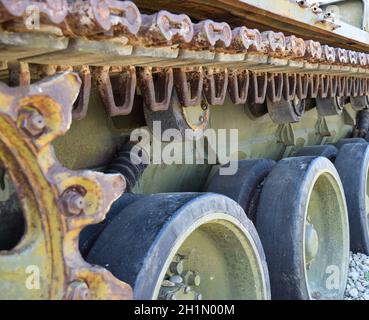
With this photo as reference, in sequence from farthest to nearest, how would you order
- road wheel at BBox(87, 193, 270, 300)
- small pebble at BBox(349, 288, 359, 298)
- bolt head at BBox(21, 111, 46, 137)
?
small pebble at BBox(349, 288, 359, 298), road wheel at BBox(87, 193, 270, 300), bolt head at BBox(21, 111, 46, 137)

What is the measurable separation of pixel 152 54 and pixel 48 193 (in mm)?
427

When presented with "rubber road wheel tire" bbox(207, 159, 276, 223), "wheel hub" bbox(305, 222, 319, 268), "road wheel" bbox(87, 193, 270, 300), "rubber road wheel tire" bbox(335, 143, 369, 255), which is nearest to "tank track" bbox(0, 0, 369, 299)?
"road wheel" bbox(87, 193, 270, 300)

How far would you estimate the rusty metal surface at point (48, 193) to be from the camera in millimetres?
925

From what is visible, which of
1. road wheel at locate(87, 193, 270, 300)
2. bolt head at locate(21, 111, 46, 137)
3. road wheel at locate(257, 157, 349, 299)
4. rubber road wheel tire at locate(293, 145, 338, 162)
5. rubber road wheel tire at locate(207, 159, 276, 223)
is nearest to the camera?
bolt head at locate(21, 111, 46, 137)

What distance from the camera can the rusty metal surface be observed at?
36.4 inches

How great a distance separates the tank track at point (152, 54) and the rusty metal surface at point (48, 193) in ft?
0.29

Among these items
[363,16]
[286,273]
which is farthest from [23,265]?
[363,16]

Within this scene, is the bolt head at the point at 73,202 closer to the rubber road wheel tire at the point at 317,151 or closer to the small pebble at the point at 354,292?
the small pebble at the point at 354,292

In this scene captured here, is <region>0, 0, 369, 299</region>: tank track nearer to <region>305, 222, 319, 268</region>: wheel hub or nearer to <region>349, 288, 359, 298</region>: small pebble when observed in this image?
<region>305, 222, 319, 268</region>: wheel hub

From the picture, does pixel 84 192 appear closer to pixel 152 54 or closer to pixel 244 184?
pixel 152 54

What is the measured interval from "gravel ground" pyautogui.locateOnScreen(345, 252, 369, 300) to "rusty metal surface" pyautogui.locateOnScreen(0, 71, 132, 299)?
1.87 meters

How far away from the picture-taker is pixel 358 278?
111 inches

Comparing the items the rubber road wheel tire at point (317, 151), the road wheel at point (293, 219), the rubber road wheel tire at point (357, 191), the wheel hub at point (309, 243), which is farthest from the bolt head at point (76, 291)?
the rubber road wheel tire at point (317, 151)

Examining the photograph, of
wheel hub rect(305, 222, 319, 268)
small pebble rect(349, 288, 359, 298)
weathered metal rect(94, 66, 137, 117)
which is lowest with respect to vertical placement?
small pebble rect(349, 288, 359, 298)
